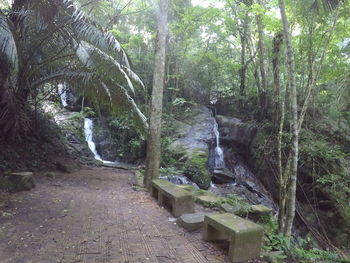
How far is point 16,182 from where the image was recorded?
504 centimetres

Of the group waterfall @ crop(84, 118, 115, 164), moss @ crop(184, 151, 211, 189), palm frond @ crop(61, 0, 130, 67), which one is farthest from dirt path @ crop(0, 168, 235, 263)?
waterfall @ crop(84, 118, 115, 164)

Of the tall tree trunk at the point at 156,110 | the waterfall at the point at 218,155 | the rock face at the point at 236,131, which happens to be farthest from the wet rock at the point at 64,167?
the rock face at the point at 236,131

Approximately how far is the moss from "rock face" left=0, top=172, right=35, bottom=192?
5.24 metres

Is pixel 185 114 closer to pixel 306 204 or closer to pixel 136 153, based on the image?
pixel 136 153

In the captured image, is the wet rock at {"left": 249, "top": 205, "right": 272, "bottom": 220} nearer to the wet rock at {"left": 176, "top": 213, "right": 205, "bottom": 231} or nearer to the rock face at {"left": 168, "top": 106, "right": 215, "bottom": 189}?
the wet rock at {"left": 176, "top": 213, "right": 205, "bottom": 231}

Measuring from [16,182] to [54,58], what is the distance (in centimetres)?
366

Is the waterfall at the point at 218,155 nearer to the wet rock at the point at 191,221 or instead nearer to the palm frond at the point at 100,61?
the palm frond at the point at 100,61

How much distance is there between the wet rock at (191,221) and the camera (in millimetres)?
3504

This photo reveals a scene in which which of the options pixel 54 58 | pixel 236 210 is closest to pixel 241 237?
pixel 236 210

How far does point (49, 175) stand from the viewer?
6715 millimetres

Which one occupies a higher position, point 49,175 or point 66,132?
point 66,132

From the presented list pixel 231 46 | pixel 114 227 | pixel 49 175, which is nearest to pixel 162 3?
pixel 114 227

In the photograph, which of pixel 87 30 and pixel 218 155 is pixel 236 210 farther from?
pixel 218 155

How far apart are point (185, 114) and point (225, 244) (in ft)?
36.4
